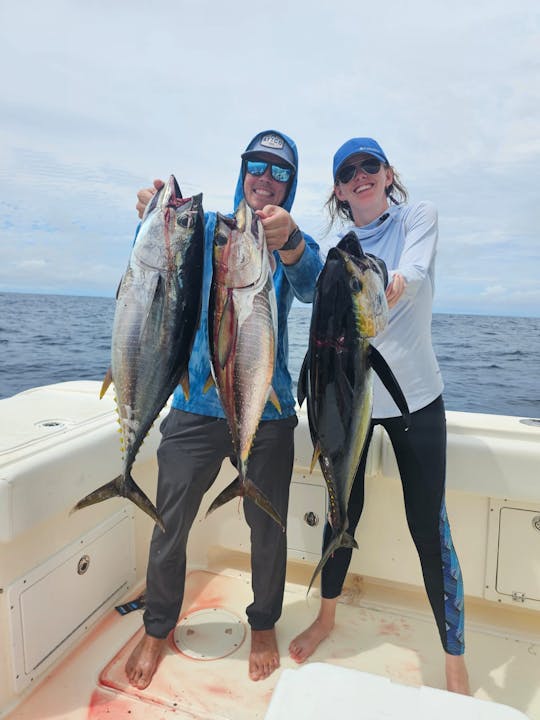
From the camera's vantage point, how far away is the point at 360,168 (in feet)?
7.41

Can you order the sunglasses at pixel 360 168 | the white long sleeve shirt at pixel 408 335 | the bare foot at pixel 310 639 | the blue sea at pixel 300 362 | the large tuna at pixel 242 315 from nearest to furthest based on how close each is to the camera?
the large tuna at pixel 242 315 < the white long sleeve shirt at pixel 408 335 < the sunglasses at pixel 360 168 < the bare foot at pixel 310 639 < the blue sea at pixel 300 362

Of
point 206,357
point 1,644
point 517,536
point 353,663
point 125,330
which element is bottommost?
point 353,663

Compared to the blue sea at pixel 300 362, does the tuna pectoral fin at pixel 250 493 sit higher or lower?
higher

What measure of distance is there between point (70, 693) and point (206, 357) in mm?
1630

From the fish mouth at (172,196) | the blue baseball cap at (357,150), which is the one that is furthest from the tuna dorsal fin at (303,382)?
the blue baseball cap at (357,150)

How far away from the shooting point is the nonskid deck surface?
7.26 ft

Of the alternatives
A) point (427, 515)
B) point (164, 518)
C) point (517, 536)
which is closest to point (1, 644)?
point (164, 518)

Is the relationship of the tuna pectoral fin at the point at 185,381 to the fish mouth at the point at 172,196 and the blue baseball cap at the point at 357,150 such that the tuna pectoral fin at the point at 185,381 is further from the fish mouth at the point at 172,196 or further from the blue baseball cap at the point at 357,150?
the blue baseball cap at the point at 357,150

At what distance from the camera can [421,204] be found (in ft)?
7.05

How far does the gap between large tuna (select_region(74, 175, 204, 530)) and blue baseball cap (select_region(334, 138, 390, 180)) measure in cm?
89

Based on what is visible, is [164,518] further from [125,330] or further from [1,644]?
[125,330]

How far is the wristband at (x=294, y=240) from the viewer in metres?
1.82

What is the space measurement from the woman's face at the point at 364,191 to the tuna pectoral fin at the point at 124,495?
1.55 metres

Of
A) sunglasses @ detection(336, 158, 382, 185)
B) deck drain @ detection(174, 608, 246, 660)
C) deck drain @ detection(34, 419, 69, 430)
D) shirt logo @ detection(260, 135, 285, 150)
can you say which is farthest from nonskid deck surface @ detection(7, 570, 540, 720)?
shirt logo @ detection(260, 135, 285, 150)
